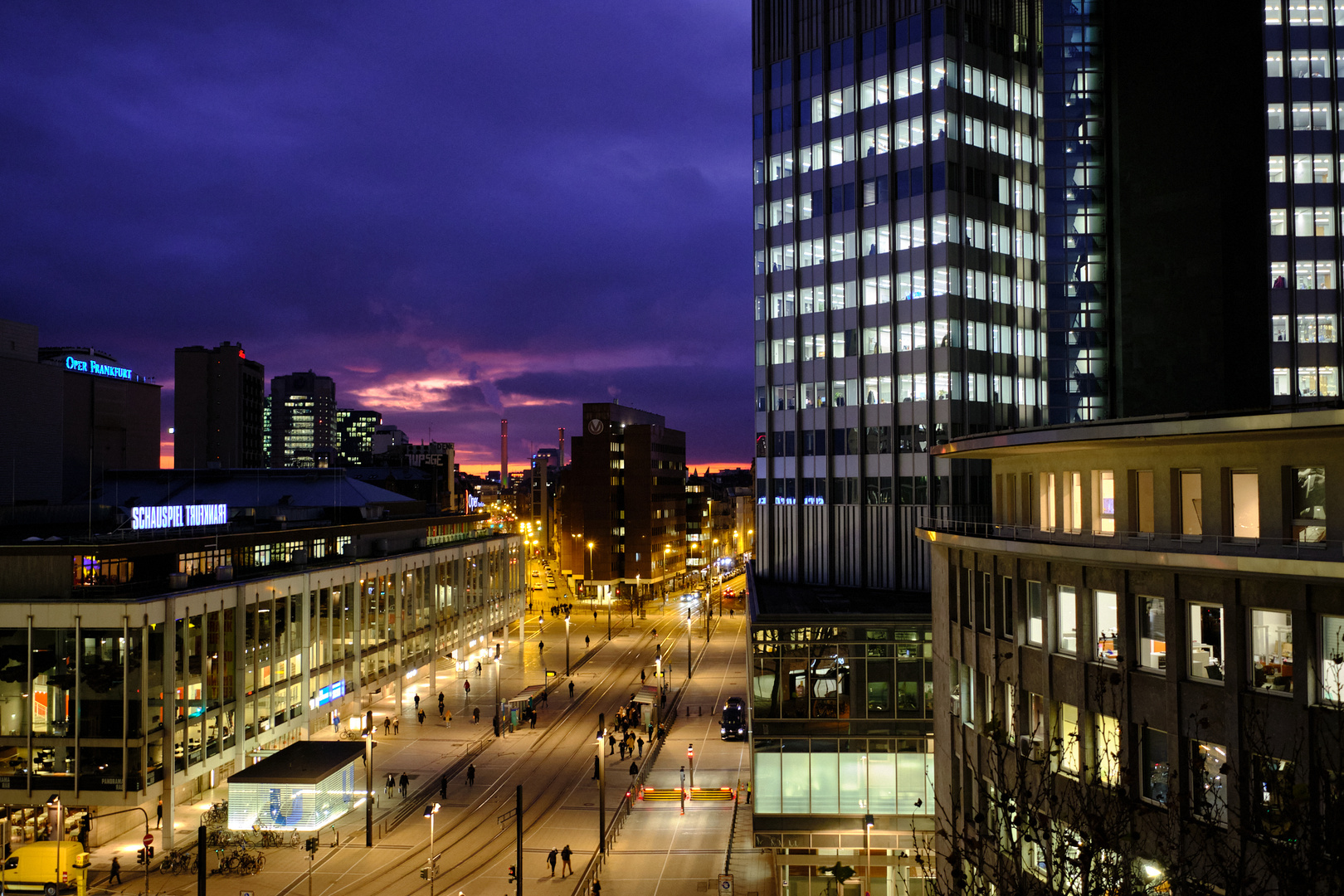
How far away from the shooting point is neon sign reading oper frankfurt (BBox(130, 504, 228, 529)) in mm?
53625

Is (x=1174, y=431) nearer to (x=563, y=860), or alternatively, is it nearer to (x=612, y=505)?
(x=563, y=860)

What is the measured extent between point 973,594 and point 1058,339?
4583 cm

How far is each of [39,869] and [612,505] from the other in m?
103

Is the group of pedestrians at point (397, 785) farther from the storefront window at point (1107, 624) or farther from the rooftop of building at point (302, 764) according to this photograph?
the storefront window at point (1107, 624)

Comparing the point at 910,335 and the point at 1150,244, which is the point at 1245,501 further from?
the point at 1150,244

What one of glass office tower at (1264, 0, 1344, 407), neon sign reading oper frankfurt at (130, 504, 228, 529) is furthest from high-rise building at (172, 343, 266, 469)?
glass office tower at (1264, 0, 1344, 407)

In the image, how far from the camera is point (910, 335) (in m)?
61.4

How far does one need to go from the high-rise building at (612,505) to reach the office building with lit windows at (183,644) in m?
61.3

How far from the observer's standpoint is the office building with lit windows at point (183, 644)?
4156 centimetres

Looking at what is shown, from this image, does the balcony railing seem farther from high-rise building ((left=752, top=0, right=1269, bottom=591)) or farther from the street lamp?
high-rise building ((left=752, top=0, right=1269, bottom=591))

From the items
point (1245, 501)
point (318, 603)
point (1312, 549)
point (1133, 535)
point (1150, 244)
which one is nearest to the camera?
point (1312, 549)

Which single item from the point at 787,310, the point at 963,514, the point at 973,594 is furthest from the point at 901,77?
the point at 973,594

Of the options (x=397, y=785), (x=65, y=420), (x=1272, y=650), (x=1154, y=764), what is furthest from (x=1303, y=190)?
(x=65, y=420)

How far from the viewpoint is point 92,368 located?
10656cm
